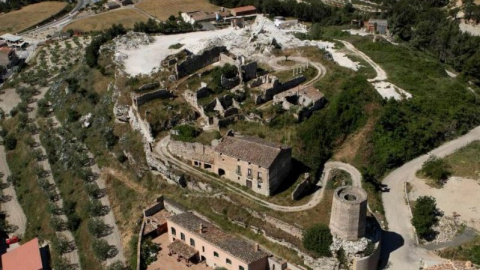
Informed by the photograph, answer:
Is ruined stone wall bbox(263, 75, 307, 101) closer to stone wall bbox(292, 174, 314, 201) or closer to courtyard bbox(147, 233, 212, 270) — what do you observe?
stone wall bbox(292, 174, 314, 201)

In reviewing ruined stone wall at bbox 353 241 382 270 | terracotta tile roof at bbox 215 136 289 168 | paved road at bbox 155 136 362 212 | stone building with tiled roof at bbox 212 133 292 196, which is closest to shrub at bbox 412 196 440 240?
ruined stone wall at bbox 353 241 382 270

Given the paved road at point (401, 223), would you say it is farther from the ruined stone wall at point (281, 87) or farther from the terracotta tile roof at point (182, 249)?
the ruined stone wall at point (281, 87)

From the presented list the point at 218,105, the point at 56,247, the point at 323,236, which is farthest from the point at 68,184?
the point at 323,236

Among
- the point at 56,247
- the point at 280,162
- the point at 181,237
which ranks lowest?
the point at 56,247

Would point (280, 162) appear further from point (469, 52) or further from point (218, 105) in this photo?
point (469, 52)

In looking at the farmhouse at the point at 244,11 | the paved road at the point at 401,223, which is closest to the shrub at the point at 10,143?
the paved road at the point at 401,223
